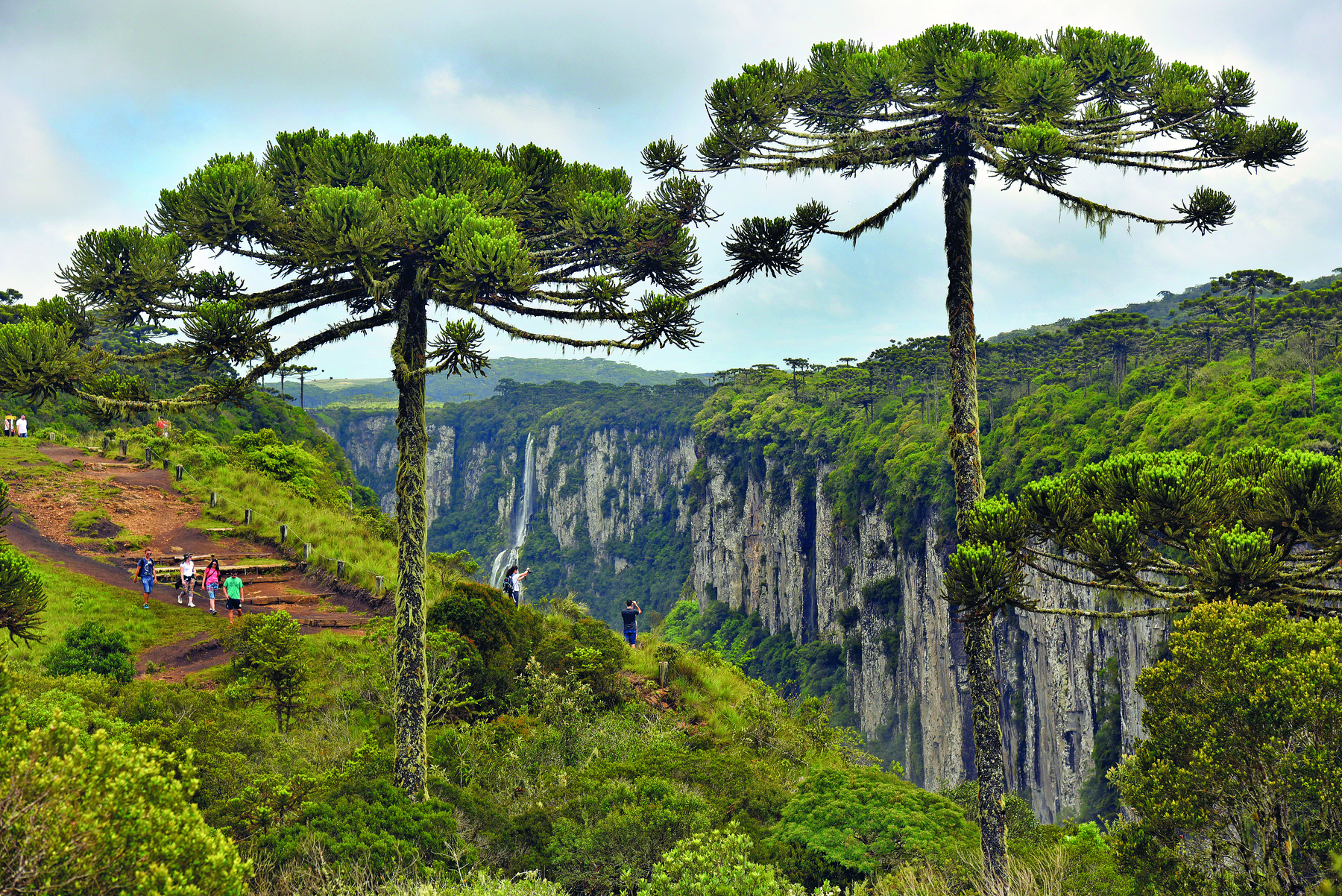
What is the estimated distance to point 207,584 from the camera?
56.9 feet

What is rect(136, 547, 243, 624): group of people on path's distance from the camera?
54.3ft

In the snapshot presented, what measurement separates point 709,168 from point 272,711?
11226mm

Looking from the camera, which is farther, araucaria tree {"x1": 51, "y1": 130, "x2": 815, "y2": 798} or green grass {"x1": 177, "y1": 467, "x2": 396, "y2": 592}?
green grass {"x1": 177, "y1": 467, "x2": 396, "y2": 592}

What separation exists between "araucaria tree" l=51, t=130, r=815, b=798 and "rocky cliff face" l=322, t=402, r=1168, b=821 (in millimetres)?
5652

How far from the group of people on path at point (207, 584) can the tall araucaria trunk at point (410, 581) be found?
9.89 meters

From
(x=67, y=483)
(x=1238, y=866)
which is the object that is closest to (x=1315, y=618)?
(x=1238, y=866)

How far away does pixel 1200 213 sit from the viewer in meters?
8.16

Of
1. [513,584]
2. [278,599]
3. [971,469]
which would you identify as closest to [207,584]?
[278,599]

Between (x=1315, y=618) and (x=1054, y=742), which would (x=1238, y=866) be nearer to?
(x=1315, y=618)

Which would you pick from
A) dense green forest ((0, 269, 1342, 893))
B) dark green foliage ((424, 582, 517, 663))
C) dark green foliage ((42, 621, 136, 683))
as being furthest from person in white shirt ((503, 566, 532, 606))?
dark green foliage ((42, 621, 136, 683))

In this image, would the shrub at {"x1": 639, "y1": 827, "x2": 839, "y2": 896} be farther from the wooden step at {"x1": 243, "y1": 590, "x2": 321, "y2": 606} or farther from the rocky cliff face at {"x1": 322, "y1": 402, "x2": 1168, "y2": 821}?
the wooden step at {"x1": 243, "y1": 590, "x2": 321, "y2": 606}

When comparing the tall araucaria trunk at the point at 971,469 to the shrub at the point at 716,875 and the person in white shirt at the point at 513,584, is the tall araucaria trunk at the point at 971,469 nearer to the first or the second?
the shrub at the point at 716,875

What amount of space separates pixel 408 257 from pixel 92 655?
9757mm

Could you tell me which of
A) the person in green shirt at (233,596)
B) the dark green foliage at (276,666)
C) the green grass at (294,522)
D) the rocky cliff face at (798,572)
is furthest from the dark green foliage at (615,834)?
the green grass at (294,522)
